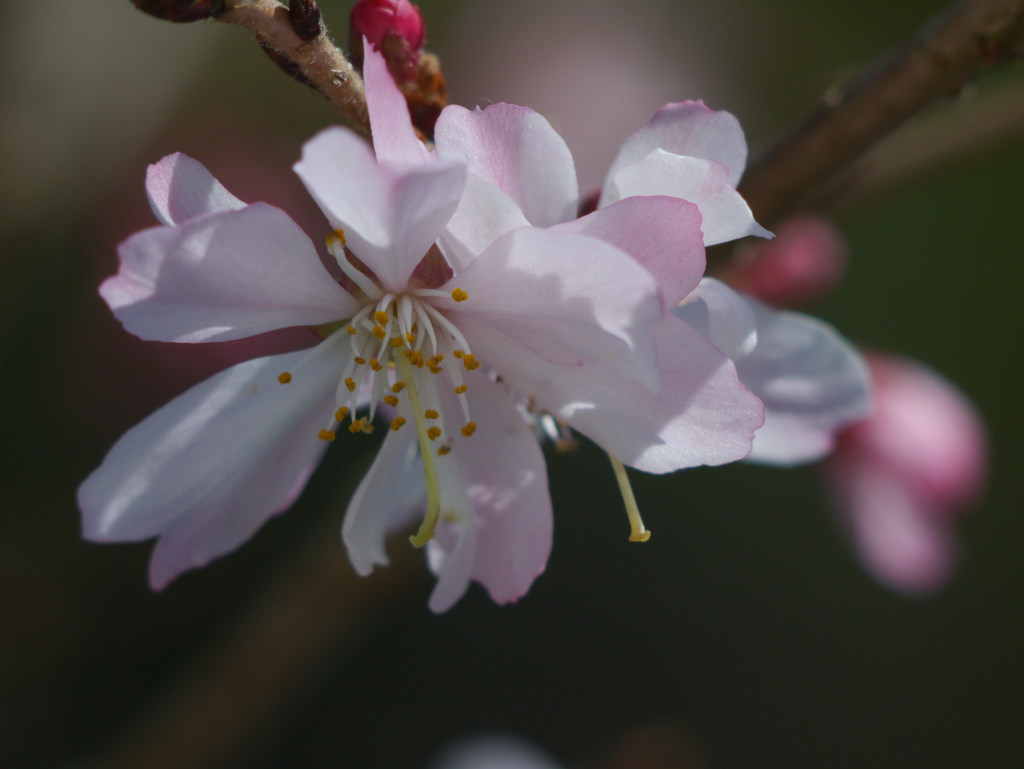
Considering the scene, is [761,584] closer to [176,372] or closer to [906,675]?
[906,675]

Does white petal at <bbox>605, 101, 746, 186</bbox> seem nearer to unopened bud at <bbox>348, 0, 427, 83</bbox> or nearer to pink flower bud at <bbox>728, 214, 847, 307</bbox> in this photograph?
unopened bud at <bbox>348, 0, 427, 83</bbox>

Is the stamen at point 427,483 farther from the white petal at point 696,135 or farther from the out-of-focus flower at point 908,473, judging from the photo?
the out-of-focus flower at point 908,473

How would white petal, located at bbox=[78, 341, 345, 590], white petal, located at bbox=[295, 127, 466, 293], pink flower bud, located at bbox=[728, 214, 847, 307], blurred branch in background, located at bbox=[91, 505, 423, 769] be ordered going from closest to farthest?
white petal, located at bbox=[295, 127, 466, 293] → white petal, located at bbox=[78, 341, 345, 590] → pink flower bud, located at bbox=[728, 214, 847, 307] → blurred branch in background, located at bbox=[91, 505, 423, 769]

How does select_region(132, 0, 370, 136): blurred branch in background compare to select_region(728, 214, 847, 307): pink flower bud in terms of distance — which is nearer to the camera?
select_region(132, 0, 370, 136): blurred branch in background

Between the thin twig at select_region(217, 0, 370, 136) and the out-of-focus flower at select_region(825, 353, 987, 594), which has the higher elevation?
the thin twig at select_region(217, 0, 370, 136)

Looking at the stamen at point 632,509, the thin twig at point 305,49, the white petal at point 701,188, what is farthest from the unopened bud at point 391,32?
the stamen at point 632,509

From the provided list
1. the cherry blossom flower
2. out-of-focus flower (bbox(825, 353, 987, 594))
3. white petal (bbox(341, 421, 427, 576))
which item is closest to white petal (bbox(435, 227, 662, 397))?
the cherry blossom flower

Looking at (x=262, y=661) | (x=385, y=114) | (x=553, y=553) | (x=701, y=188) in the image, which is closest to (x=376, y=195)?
(x=385, y=114)
